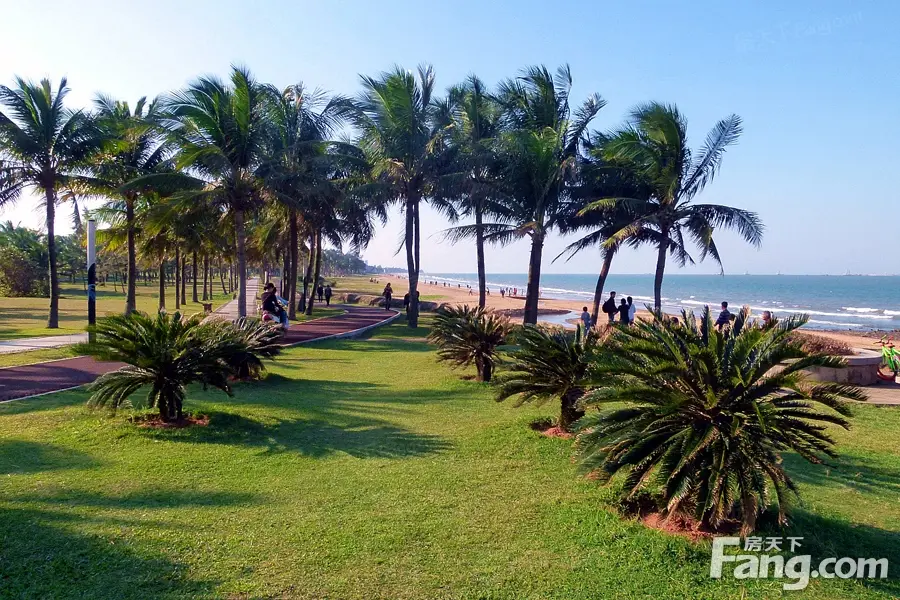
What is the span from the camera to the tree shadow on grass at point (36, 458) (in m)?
5.20

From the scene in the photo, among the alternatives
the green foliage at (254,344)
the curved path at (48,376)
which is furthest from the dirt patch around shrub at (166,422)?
the curved path at (48,376)

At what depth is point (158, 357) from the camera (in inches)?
264

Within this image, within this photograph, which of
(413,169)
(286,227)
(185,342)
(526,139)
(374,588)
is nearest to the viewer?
(374,588)

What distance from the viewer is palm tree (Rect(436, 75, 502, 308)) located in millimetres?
17094

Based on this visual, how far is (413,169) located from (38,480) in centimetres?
1539

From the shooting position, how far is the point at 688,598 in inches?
133

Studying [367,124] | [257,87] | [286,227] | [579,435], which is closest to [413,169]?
[367,124]

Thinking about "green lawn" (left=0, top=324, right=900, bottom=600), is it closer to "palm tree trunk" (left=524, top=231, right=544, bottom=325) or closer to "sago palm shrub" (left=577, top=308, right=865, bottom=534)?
"sago palm shrub" (left=577, top=308, right=865, bottom=534)

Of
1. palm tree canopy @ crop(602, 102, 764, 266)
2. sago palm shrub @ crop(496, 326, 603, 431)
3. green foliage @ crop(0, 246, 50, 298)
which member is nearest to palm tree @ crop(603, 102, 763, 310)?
palm tree canopy @ crop(602, 102, 764, 266)

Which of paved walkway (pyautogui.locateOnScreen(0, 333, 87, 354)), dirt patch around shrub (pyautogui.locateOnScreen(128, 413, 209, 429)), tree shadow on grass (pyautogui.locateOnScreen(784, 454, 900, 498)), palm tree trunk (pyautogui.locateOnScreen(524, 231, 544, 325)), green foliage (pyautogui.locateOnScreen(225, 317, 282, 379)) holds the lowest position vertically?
tree shadow on grass (pyautogui.locateOnScreen(784, 454, 900, 498))

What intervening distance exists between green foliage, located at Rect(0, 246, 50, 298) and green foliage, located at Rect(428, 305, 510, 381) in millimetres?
38439

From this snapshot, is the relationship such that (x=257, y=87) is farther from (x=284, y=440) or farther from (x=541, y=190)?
(x=284, y=440)

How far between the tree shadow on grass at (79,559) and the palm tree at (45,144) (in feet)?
49.2

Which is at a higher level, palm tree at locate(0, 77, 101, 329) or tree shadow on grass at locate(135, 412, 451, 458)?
palm tree at locate(0, 77, 101, 329)
